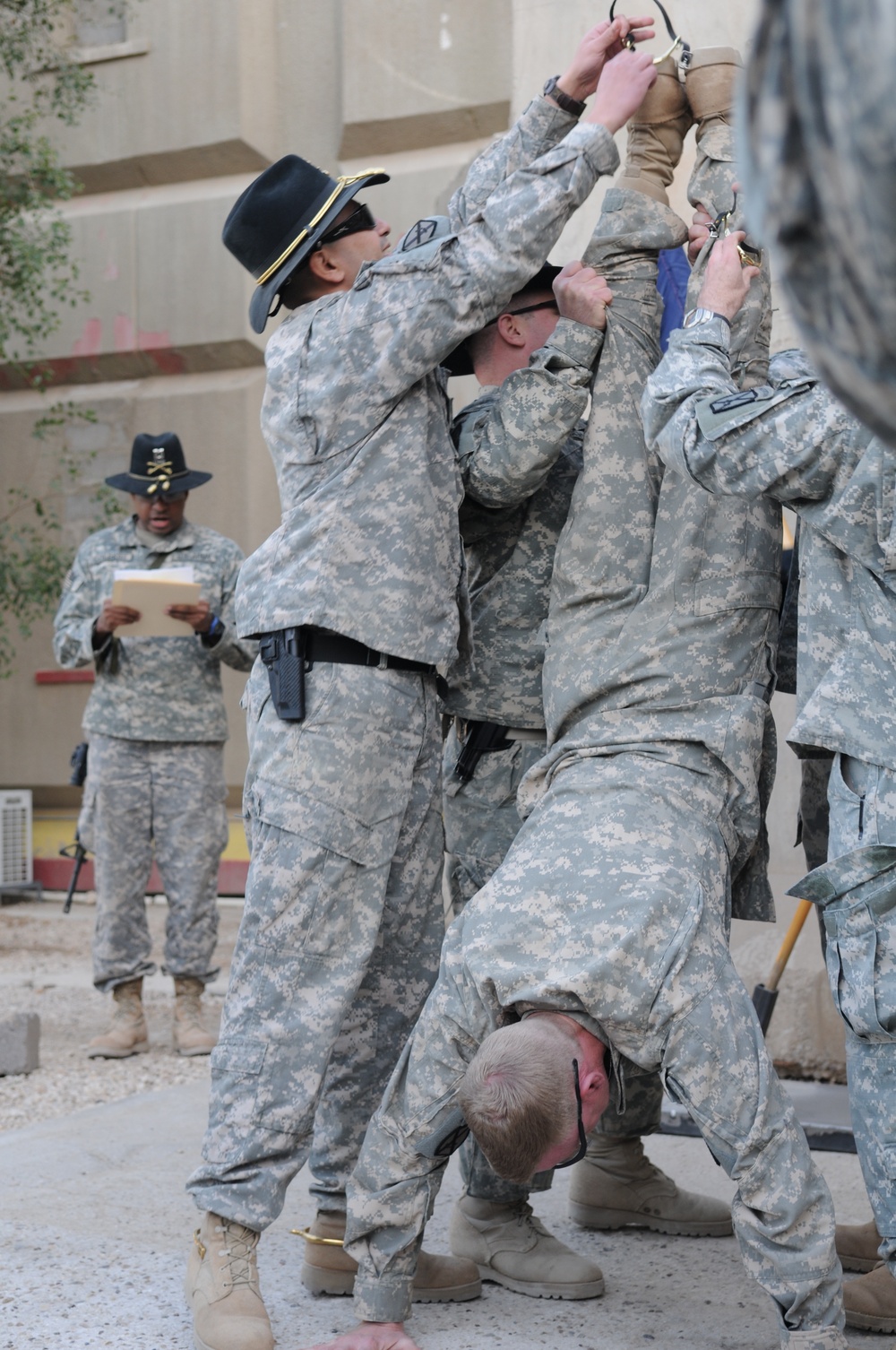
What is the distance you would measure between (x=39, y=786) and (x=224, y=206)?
325 cm

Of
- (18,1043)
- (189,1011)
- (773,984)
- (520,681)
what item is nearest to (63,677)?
(189,1011)

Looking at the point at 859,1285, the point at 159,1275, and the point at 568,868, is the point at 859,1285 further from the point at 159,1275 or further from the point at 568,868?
the point at 159,1275

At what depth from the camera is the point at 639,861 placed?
2121mm

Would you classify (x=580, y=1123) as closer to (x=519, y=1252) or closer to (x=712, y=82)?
(x=519, y=1252)

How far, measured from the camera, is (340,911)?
2.38 m

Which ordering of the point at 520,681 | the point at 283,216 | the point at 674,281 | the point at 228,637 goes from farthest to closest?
the point at 228,637 → the point at 674,281 → the point at 520,681 → the point at 283,216

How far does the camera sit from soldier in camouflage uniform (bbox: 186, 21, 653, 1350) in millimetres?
2332

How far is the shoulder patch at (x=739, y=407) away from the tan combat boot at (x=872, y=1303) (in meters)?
1.39

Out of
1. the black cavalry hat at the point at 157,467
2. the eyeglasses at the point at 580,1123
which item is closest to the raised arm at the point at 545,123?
the eyeglasses at the point at 580,1123

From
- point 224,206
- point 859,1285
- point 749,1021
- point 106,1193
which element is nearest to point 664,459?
point 749,1021

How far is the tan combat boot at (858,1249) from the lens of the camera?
2.63m

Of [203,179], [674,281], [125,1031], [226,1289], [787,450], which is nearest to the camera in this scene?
[787,450]

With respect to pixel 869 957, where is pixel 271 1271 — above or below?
below

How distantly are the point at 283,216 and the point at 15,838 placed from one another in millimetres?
5886
